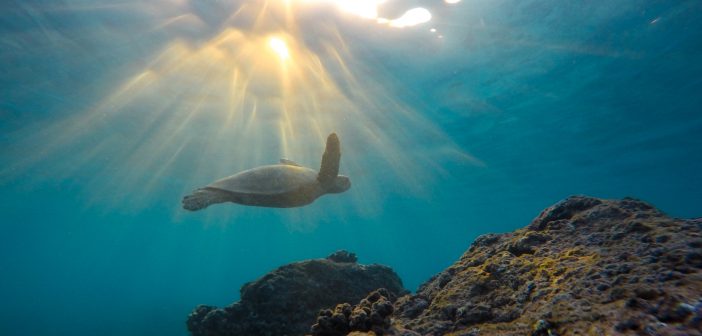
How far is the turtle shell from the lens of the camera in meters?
7.11

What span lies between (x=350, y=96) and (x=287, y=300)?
50.4ft

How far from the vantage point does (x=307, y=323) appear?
196 inches

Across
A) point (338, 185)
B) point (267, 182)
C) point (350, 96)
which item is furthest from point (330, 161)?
point (350, 96)

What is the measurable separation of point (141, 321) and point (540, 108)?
143ft

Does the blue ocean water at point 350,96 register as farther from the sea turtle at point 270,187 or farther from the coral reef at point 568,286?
the coral reef at point 568,286

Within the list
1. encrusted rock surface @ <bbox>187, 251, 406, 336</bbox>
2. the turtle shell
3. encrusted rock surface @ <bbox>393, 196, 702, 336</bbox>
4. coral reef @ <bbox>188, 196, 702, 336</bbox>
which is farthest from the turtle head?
encrusted rock surface @ <bbox>393, 196, 702, 336</bbox>

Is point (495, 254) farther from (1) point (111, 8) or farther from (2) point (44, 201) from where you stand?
(2) point (44, 201)

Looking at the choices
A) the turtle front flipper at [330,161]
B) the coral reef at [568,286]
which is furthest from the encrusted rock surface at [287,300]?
the turtle front flipper at [330,161]

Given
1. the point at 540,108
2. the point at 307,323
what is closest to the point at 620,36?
the point at 540,108

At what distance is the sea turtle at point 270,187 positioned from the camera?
706 cm

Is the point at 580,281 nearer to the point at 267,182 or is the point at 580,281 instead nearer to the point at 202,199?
the point at 267,182

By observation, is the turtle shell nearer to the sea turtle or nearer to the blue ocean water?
the sea turtle

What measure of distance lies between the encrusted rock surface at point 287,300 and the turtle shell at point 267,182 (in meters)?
2.07

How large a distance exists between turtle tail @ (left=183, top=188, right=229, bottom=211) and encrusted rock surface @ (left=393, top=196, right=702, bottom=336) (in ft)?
16.7
